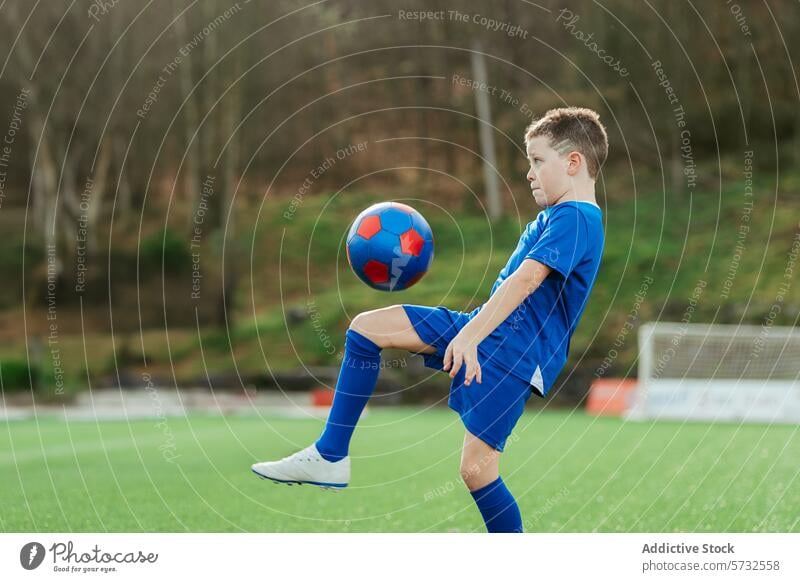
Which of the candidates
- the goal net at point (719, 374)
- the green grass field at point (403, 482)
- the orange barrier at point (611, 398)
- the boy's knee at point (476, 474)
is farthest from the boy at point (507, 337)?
the orange barrier at point (611, 398)

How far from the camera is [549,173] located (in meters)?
5.82

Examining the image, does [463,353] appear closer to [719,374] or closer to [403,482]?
[403,482]

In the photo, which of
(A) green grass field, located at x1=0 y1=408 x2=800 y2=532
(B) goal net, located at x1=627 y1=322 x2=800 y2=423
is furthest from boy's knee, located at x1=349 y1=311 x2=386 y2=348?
(B) goal net, located at x1=627 y1=322 x2=800 y2=423

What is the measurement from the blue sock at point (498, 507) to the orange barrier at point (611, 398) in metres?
16.8

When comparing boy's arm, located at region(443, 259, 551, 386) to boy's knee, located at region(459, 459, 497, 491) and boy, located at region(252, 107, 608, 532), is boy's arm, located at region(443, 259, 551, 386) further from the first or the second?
boy's knee, located at region(459, 459, 497, 491)

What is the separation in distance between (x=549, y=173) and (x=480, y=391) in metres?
1.20

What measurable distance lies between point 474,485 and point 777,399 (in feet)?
53.8

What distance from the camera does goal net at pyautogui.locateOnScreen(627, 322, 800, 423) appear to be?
20.8m

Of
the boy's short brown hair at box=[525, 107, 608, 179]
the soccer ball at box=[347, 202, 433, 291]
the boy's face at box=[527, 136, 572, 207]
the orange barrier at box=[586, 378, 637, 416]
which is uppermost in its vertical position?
the boy's short brown hair at box=[525, 107, 608, 179]

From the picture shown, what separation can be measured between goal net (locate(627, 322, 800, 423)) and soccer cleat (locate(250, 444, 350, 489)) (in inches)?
637

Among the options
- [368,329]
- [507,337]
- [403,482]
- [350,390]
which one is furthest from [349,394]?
[403,482]

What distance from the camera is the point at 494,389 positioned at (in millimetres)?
5695

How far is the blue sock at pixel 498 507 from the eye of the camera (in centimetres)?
580

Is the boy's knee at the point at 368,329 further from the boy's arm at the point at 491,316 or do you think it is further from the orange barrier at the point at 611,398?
the orange barrier at the point at 611,398
